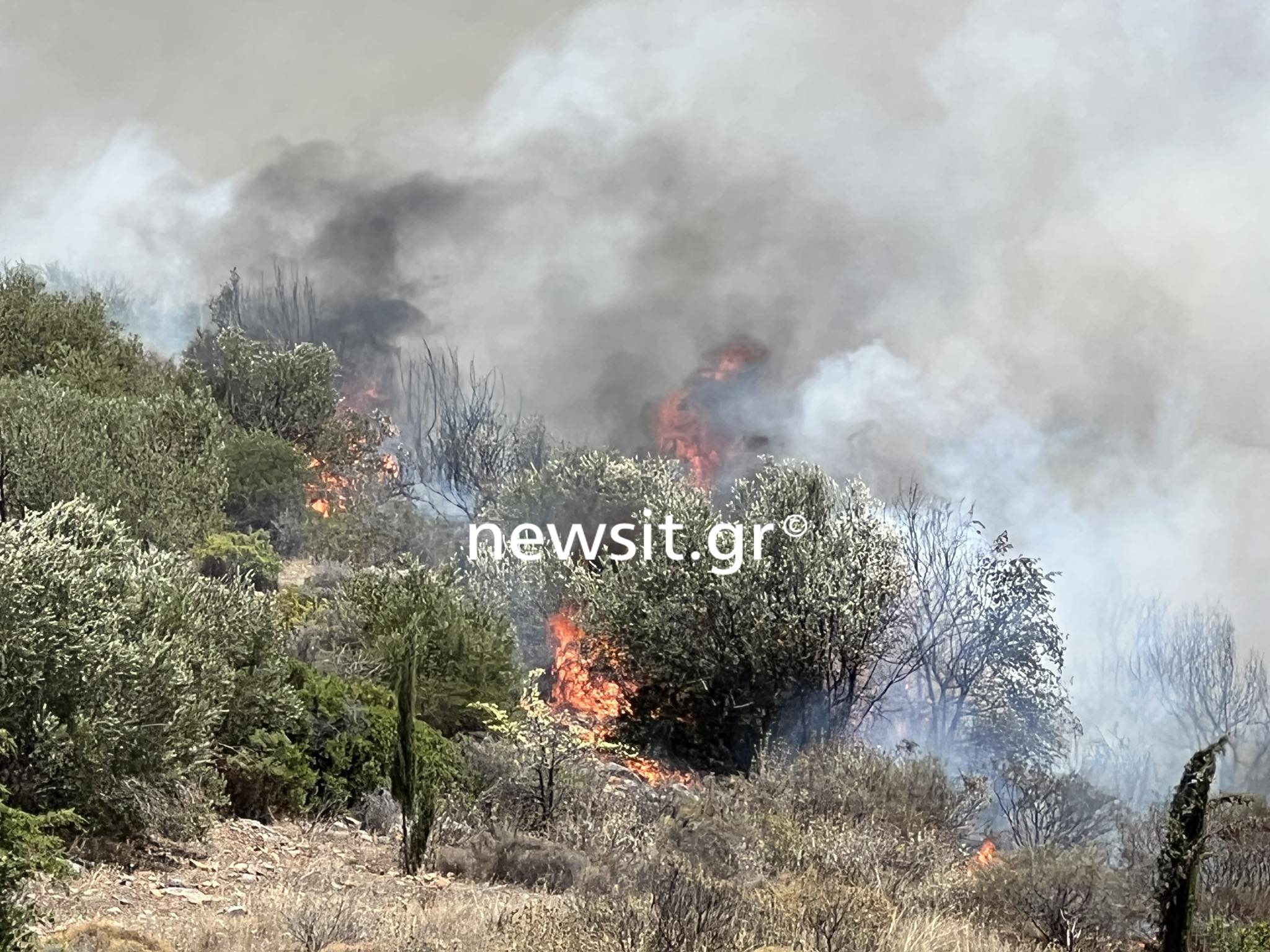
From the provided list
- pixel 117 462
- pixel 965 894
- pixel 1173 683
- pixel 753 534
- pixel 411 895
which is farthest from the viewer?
pixel 1173 683

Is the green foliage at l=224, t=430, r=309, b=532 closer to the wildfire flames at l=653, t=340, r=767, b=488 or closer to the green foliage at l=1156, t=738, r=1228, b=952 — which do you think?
the wildfire flames at l=653, t=340, r=767, b=488

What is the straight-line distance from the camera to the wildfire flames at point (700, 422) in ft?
169

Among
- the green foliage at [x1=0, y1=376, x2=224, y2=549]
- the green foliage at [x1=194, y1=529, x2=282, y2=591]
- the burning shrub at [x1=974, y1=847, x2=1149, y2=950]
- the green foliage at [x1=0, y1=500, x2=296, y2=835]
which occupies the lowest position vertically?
the burning shrub at [x1=974, y1=847, x2=1149, y2=950]

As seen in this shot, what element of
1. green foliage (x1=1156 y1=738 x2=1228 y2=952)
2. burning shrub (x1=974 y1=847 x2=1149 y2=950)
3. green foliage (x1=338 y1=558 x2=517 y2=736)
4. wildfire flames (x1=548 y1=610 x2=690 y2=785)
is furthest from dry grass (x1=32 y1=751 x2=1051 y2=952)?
wildfire flames (x1=548 y1=610 x2=690 y2=785)

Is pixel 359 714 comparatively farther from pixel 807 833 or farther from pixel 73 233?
pixel 73 233

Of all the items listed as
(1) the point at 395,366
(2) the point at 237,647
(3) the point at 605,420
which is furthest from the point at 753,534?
(1) the point at 395,366

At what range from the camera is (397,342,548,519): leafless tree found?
51.5 metres

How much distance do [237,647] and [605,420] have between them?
39.8 metres

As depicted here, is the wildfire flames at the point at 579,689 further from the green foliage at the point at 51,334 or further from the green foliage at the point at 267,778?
the green foliage at the point at 51,334

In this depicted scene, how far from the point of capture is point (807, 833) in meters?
14.6

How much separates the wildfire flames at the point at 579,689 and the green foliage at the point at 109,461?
8644mm

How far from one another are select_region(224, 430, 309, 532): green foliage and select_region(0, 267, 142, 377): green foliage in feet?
13.9

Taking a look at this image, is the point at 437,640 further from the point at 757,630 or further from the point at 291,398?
the point at 291,398

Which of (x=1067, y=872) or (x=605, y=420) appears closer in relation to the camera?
(x=1067, y=872)
